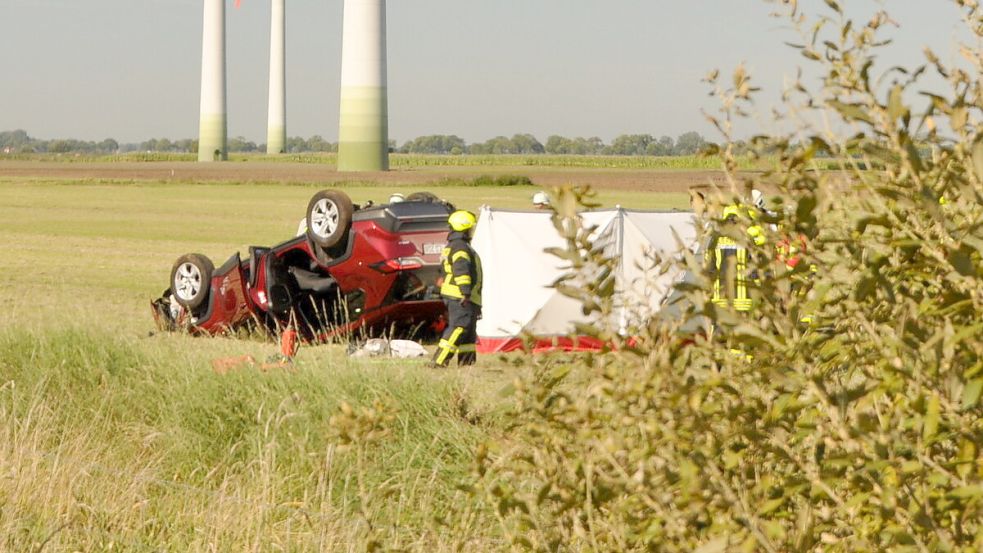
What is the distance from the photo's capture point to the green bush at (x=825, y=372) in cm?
238

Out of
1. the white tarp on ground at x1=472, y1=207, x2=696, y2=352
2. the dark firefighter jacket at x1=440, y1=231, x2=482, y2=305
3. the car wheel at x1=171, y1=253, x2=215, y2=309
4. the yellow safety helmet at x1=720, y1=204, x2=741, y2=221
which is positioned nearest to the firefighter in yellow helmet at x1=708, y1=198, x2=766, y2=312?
the yellow safety helmet at x1=720, y1=204, x2=741, y2=221

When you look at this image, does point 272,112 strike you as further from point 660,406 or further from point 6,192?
point 660,406

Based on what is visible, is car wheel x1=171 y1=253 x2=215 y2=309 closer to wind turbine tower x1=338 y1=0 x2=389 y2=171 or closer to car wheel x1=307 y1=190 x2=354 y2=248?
car wheel x1=307 y1=190 x2=354 y2=248

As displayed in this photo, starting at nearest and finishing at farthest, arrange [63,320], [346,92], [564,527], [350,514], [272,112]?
1. [564,527]
2. [350,514]
3. [63,320]
4. [346,92]
5. [272,112]

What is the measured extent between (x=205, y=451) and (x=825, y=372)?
5.73m

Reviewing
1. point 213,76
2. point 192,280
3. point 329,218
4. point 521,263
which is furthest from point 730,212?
point 213,76

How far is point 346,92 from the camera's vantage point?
72.9 m

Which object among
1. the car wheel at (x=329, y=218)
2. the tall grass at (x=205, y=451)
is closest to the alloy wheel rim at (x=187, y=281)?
the car wheel at (x=329, y=218)

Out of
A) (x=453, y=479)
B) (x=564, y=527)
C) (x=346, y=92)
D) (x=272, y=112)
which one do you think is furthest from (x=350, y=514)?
(x=272, y=112)

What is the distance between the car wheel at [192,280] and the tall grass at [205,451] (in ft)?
18.7

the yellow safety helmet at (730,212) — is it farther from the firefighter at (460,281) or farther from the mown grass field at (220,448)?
the firefighter at (460,281)

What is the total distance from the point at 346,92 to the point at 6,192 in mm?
20370

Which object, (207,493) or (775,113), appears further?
(207,493)

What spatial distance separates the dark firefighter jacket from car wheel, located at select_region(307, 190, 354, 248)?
1.59m
